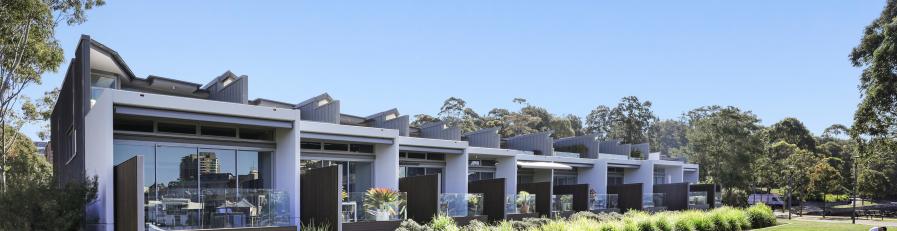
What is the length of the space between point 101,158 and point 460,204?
390 inches

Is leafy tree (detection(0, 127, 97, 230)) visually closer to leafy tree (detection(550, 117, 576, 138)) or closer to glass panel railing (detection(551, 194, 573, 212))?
glass panel railing (detection(551, 194, 573, 212))

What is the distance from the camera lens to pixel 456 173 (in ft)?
82.8

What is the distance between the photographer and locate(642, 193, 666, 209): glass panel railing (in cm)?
3024

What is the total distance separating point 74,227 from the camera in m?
14.2

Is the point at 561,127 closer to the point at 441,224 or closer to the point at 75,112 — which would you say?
the point at 441,224

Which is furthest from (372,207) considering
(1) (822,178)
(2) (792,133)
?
(2) (792,133)

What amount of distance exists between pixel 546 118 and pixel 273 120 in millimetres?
48354

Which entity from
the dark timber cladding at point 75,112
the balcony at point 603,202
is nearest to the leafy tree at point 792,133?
the balcony at point 603,202

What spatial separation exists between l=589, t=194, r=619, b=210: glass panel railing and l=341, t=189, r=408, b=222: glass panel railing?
10430mm

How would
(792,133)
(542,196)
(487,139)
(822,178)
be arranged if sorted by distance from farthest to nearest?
(792,133) → (822,178) → (487,139) → (542,196)

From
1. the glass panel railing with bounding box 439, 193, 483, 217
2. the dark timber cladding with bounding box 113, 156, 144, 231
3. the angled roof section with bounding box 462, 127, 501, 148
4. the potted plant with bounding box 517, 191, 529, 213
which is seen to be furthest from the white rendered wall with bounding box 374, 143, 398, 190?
the dark timber cladding with bounding box 113, 156, 144, 231

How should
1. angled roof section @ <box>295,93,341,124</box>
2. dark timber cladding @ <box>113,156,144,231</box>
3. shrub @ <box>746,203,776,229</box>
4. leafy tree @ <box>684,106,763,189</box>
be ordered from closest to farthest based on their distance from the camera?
dark timber cladding @ <box>113,156,144,231</box>
angled roof section @ <box>295,93,341,124</box>
shrub @ <box>746,203,776,229</box>
leafy tree @ <box>684,106,763,189</box>

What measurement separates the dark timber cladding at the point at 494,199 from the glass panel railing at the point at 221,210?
783 centimetres

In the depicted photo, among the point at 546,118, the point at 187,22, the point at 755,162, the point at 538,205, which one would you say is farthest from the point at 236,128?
the point at 546,118
